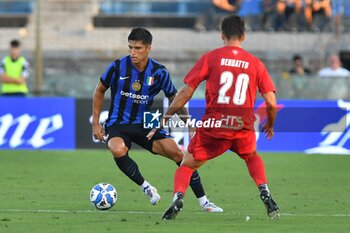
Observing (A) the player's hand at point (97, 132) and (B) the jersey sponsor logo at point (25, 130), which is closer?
(A) the player's hand at point (97, 132)

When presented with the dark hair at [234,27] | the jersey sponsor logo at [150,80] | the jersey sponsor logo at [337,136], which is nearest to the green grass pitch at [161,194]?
the jersey sponsor logo at [337,136]

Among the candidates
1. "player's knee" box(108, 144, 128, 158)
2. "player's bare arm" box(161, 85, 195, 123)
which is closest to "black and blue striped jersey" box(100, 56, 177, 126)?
"player's knee" box(108, 144, 128, 158)

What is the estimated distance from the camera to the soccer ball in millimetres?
11508

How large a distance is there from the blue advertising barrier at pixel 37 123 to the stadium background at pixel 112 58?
2 cm

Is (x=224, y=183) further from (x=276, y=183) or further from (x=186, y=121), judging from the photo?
(x=186, y=121)

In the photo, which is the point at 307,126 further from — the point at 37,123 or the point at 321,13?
Answer: the point at 321,13

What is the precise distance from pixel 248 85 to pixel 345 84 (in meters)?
13.8

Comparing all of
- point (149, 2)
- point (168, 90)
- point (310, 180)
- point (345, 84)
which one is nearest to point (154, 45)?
point (149, 2)

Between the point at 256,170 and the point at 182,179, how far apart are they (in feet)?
2.41

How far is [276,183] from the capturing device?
1523cm

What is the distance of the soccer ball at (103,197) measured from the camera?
11.5m

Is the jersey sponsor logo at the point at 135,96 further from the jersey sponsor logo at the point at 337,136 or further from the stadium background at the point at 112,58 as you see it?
the jersey sponsor logo at the point at 337,136

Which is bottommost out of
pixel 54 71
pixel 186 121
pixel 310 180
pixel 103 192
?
pixel 54 71

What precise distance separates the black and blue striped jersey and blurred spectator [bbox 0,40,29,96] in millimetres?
10020
